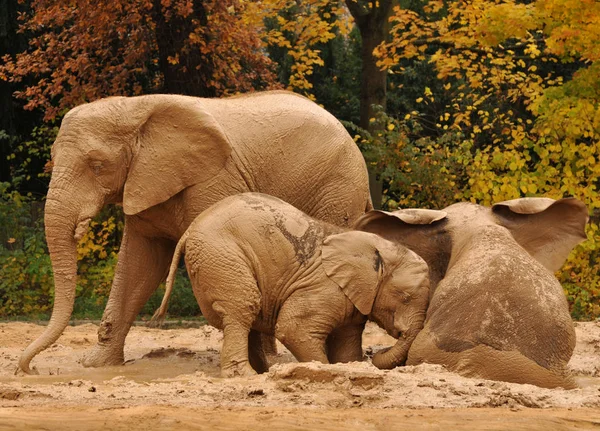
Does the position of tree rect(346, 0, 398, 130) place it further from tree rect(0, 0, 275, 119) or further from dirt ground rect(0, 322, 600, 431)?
dirt ground rect(0, 322, 600, 431)

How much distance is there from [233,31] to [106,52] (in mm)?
1811

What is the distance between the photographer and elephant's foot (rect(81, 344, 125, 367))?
1098 centimetres

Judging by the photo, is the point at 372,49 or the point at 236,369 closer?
the point at 236,369

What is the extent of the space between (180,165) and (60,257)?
1211mm

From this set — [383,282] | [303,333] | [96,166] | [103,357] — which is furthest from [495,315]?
[103,357]

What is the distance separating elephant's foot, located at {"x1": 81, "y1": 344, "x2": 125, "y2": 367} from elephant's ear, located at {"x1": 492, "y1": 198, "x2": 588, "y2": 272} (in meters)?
3.52

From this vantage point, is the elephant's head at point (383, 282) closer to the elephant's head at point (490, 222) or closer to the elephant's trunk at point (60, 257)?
the elephant's head at point (490, 222)

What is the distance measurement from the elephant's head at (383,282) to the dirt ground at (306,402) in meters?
0.90

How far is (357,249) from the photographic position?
9.62 m

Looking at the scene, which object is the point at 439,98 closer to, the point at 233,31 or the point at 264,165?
the point at 233,31

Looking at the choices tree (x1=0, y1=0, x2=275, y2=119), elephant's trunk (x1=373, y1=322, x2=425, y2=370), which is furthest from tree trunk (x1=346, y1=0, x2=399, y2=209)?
elephant's trunk (x1=373, y1=322, x2=425, y2=370)

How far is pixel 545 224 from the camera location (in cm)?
1024

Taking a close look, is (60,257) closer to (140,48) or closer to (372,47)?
(140,48)

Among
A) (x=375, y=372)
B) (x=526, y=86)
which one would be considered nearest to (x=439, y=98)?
(x=526, y=86)
